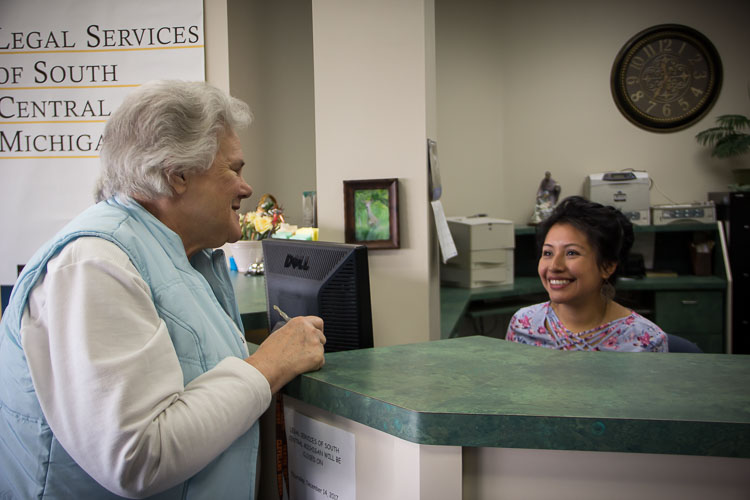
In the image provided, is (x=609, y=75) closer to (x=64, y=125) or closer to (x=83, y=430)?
(x=64, y=125)

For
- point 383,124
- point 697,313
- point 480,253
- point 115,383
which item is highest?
point 383,124

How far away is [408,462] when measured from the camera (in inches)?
38.6

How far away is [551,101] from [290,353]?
14.5ft

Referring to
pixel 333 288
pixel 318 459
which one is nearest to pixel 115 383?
pixel 318 459

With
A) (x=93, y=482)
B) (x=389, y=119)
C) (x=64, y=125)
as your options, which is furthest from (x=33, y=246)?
(x=93, y=482)

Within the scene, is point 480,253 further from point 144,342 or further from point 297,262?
point 144,342

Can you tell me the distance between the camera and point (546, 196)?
4816 millimetres

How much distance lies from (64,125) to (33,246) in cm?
65

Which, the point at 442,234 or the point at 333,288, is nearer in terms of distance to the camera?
the point at 333,288

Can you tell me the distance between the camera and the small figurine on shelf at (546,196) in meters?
4.78

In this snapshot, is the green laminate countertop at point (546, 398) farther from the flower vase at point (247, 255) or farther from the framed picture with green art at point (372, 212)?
the flower vase at point (247, 255)

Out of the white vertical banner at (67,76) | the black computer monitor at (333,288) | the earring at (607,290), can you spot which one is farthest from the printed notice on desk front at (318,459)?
the white vertical banner at (67,76)

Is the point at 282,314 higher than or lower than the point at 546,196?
lower

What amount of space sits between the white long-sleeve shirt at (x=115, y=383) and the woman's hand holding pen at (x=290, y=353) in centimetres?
12
